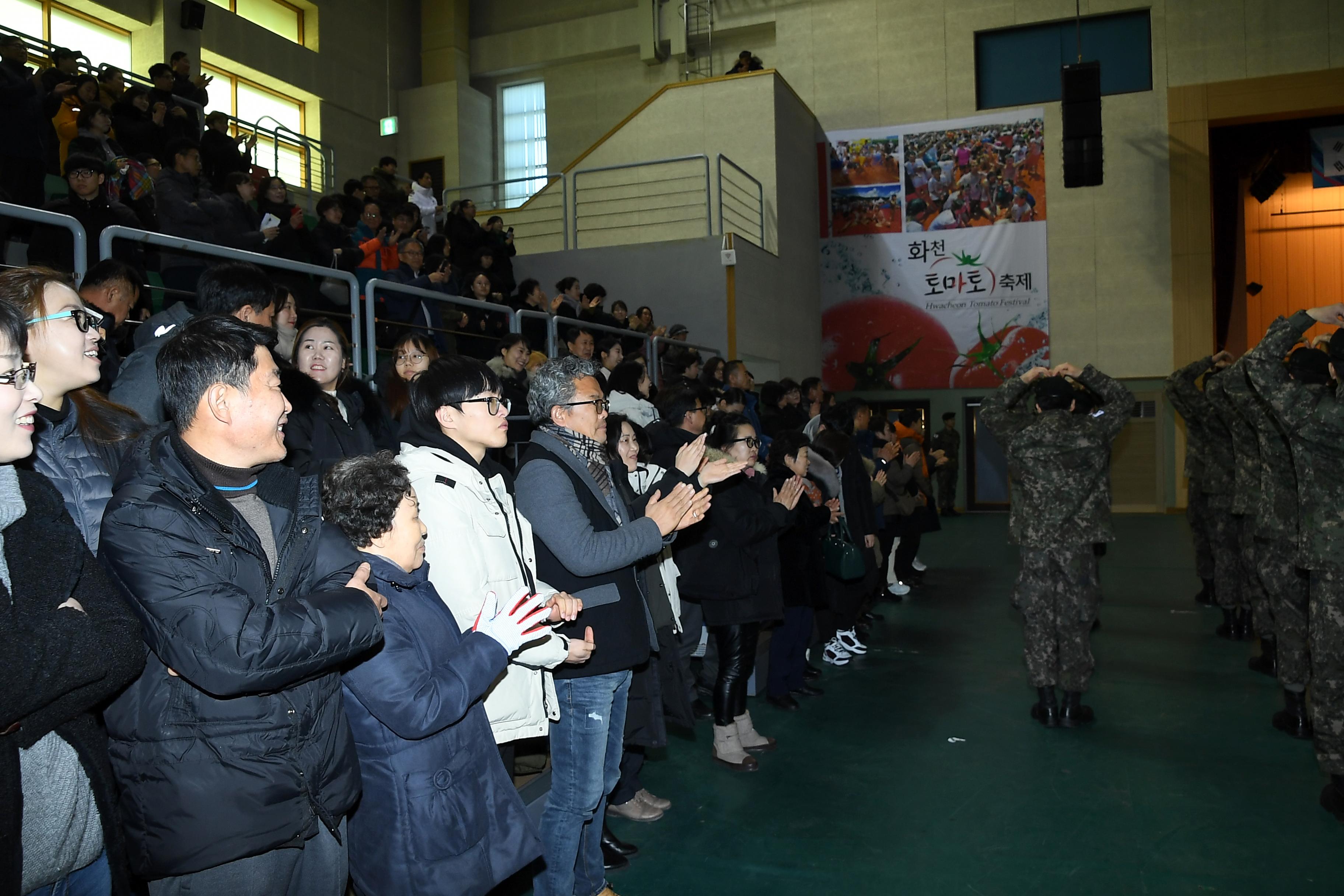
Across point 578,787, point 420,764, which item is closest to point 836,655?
point 578,787

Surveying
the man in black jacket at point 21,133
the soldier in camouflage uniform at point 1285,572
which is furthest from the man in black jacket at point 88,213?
the soldier in camouflage uniform at point 1285,572

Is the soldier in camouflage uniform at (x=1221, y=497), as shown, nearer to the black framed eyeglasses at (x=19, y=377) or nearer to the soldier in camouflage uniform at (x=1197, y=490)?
the soldier in camouflage uniform at (x=1197, y=490)

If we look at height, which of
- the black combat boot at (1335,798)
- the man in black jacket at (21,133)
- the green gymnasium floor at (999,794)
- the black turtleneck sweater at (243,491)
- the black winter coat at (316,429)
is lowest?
the green gymnasium floor at (999,794)

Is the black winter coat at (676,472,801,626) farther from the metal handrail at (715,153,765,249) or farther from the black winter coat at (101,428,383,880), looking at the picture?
the metal handrail at (715,153,765,249)

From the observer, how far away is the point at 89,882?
1627 millimetres

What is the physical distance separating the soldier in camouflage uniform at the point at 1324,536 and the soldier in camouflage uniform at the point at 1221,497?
2.36m

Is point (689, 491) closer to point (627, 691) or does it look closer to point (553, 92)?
point (627, 691)

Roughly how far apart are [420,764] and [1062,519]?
139 inches

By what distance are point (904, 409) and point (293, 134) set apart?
9.91 m

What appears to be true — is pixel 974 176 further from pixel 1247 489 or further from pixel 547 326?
pixel 1247 489

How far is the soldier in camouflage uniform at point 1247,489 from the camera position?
5.10m

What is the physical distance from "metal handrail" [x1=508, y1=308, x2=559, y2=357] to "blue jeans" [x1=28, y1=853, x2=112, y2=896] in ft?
17.1

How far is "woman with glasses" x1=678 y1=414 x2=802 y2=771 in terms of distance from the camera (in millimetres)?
3990

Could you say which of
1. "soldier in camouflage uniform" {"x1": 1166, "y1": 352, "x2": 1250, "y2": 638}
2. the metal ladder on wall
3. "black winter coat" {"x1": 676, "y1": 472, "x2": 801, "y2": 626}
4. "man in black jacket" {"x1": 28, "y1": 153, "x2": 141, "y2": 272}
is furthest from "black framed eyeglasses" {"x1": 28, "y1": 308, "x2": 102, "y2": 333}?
the metal ladder on wall
